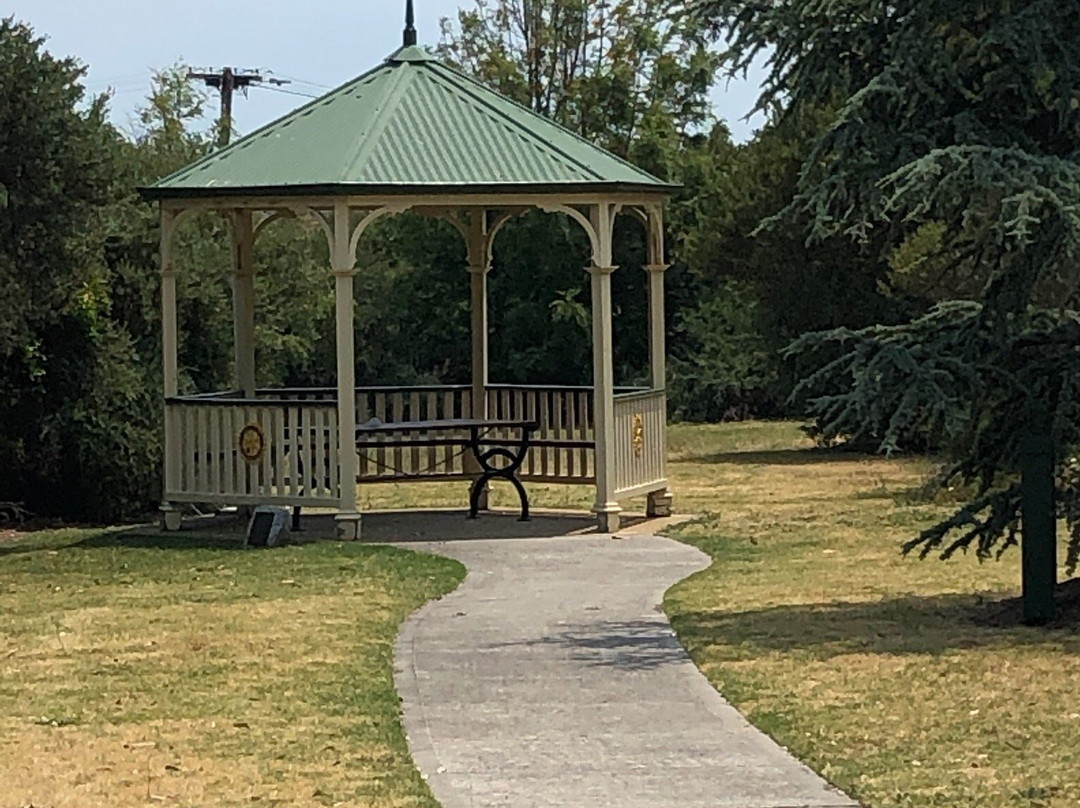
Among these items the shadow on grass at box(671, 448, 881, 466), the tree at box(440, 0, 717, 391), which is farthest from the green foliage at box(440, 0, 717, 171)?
the shadow on grass at box(671, 448, 881, 466)

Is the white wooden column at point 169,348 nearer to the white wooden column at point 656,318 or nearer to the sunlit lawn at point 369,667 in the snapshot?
the sunlit lawn at point 369,667

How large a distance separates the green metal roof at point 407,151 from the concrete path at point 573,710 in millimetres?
4169

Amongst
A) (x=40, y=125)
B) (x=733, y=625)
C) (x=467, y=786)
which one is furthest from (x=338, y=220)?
(x=467, y=786)

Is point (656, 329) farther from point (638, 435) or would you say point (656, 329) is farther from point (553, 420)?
point (553, 420)

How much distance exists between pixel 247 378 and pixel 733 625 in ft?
30.5

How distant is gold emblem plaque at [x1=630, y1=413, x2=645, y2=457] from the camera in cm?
1936

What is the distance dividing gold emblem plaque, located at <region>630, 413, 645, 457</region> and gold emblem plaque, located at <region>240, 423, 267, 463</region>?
3.43 metres

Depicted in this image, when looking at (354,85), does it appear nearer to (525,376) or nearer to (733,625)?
(733,625)

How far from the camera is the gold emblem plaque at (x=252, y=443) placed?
18.4m

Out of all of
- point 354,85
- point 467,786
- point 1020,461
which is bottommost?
point 467,786

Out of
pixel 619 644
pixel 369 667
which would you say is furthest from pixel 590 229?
pixel 369 667

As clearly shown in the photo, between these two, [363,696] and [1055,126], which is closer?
[363,696]

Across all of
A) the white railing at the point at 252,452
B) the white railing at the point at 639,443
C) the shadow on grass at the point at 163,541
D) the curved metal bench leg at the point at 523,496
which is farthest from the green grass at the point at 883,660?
the shadow on grass at the point at 163,541

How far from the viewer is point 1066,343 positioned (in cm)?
1231
